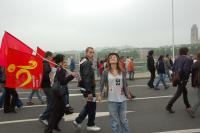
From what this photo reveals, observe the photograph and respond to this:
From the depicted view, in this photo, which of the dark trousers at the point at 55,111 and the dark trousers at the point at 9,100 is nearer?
the dark trousers at the point at 55,111

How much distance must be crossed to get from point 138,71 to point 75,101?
13.4 m

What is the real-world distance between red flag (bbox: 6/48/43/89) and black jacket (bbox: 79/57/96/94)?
902mm

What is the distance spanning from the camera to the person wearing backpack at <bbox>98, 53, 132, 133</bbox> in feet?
20.5

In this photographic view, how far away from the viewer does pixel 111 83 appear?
6.27 m

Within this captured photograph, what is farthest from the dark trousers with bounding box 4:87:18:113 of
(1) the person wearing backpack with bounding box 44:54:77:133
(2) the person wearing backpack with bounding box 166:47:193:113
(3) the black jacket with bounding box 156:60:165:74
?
(3) the black jacket with bounding box 156:60:165:74

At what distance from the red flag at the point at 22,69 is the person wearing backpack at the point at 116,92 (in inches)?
61.8

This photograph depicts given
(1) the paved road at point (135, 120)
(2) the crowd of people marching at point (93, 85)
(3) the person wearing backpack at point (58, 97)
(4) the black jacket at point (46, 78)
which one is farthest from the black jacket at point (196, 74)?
(4) the black jacket at point (46, 78)

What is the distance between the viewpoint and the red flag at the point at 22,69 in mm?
6914

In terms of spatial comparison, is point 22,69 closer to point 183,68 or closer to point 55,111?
point 55,111

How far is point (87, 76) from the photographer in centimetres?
709

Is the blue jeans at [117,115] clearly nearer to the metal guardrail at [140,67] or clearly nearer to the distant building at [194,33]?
the metal guardrail at [140,67]

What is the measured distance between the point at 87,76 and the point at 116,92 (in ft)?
3.47

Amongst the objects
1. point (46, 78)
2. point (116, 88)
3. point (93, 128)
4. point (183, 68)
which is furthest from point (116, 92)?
point (183, 68)

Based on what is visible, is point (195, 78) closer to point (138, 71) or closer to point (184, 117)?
point (184, 117)
